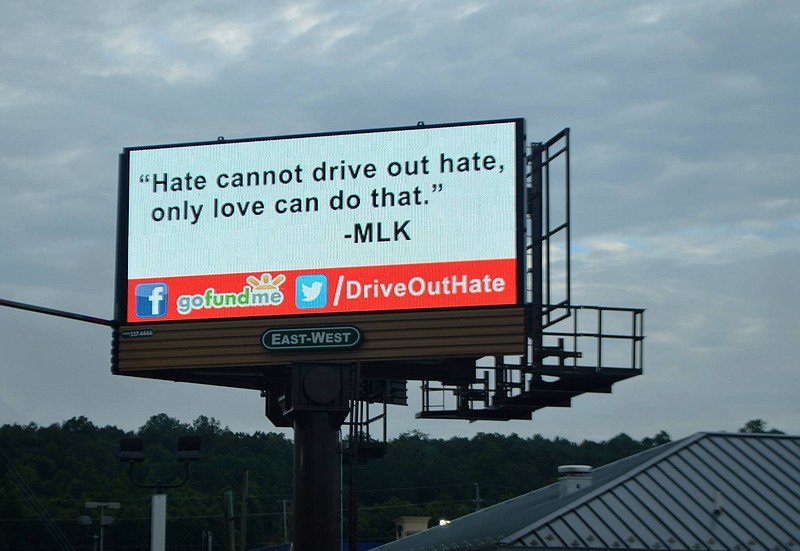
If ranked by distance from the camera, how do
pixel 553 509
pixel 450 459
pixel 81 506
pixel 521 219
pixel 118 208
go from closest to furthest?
1. pixel 553 509
2. pixel 521 219
3. pixel 118 208
4. pixel 81 506
5. pixel 450 459

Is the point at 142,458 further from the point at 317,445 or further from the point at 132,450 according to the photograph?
the point at 317,445

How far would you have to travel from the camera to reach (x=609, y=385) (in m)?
26.8

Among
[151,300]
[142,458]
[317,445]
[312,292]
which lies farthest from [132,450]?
[312,292]

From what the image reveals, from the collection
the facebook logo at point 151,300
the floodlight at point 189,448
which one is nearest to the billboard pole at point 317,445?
the floodlight at point 189,448

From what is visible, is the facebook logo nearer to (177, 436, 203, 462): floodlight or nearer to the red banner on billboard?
the red banner on billboard

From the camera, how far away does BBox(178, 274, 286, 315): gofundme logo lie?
2695 cm

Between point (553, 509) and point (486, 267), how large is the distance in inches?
191

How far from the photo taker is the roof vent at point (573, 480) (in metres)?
26.9

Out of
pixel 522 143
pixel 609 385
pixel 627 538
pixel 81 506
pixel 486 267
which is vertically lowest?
pixel 81 506

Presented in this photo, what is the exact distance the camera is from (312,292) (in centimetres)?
2678

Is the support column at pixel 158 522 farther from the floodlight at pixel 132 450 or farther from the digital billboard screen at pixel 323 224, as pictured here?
the digital billboard screen at pixel 323 224

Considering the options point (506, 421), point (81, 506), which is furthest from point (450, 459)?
point (506, 421)

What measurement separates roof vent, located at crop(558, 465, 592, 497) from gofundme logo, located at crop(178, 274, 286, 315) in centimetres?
671

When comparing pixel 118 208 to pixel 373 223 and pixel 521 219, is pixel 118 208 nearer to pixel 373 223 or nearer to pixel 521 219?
pixel 373 223
